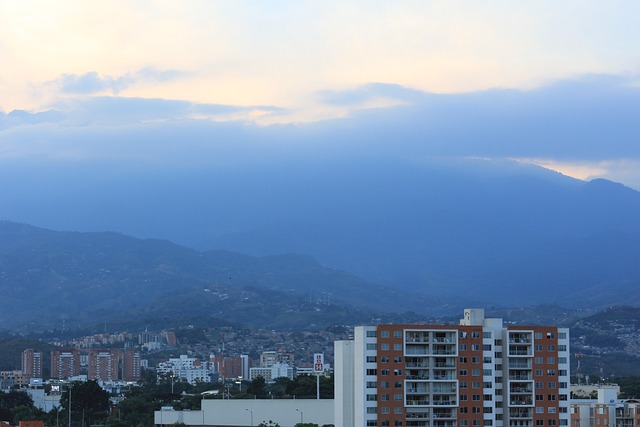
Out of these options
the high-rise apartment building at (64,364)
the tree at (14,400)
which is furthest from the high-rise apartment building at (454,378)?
the high-rise apartment building at (64,364)

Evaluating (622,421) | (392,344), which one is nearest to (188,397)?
(622,421)

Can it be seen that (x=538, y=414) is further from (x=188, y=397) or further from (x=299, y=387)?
(x=188, y=397)

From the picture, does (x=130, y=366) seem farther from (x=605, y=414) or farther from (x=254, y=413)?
(x=605, y=414)

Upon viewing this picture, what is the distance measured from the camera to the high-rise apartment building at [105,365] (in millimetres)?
184875

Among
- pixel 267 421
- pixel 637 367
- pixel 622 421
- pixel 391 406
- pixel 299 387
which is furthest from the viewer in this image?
pixel 637 367

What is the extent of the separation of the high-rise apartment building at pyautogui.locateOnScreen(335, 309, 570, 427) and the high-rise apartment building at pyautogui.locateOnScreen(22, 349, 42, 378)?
127 m

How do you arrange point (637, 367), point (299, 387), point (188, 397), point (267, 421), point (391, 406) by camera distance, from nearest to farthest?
point (391, 406) → point (267, 421) → point (299, 387) → point (188, 397) → point (637, 367)

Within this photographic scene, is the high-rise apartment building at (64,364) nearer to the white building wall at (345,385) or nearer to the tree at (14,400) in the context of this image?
the tree at (14,400)

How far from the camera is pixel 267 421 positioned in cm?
9250

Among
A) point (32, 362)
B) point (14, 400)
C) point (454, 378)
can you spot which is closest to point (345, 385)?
point (454, 378)

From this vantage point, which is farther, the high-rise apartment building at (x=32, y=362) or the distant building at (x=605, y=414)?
the high-rise apartment building at (x=32, y=362)

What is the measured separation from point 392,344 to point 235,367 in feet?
444

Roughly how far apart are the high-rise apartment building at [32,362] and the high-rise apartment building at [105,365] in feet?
21.6

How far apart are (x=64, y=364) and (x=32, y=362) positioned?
16.2 ft
